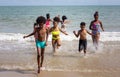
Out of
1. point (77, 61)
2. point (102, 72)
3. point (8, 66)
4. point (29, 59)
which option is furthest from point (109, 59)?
point (8, 66)

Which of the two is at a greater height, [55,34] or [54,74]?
[55,34]

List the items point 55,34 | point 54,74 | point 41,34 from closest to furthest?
1. point 54,74
2. point 41,34
3. point 55,34

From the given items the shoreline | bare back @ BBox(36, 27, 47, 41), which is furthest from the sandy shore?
bare back @ BBox(36, 27, 47, 41)

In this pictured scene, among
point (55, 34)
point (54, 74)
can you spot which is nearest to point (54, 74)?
point (54, 74)

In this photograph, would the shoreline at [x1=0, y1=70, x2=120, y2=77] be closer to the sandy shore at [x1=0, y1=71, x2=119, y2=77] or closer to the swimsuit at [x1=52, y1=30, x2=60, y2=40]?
the sandy shore at [x1=0, y1=71, x2=119, y2=77]

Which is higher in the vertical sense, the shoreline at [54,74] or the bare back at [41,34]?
the bare back at [41,34]

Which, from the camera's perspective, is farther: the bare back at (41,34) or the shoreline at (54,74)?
the bare back at (41,34)

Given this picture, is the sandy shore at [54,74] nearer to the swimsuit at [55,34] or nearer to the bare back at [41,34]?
the bare back at [41,34]

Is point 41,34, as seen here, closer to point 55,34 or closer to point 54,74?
point 54,74

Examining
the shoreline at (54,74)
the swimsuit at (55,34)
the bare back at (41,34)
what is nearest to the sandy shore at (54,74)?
the shoreline at (54,74)

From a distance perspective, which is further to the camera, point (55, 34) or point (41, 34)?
point (55, 34)

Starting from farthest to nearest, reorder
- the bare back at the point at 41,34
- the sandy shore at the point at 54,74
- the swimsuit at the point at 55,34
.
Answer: the swimsuit at the point at 55,34, the bare back at the point at 41,34, the sandy shore at the point at 54,74

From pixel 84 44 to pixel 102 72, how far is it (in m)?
2.55

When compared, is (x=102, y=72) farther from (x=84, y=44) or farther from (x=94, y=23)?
(x=94, y=23)
